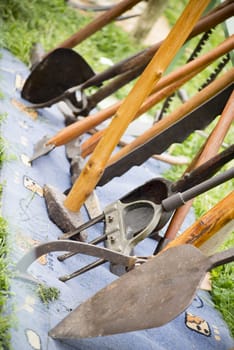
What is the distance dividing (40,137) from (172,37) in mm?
819

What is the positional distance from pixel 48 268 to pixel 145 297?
1.40 feet

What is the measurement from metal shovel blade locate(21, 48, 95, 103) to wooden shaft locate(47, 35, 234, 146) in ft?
1.44

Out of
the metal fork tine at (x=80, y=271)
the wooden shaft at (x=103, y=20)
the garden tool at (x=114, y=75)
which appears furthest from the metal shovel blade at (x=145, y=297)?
the wooden shaft at (x=103, y=20)

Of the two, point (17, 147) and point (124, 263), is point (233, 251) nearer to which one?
point (124, 263)

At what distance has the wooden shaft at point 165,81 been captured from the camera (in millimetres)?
2357

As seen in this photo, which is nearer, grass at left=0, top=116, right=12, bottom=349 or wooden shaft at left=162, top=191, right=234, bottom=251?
grass at left=0, top=116, right=12, bottom=349

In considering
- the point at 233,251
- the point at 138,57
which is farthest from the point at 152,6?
the point at 233,251

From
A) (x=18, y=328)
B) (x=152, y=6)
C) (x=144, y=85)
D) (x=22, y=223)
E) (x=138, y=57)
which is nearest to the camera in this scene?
(x=18, y=328)

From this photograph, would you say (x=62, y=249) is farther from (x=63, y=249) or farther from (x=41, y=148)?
(x=41, y=148)

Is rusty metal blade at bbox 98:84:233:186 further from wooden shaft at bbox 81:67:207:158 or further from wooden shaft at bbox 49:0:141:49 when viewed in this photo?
wooden shaft at bbox 49:0:141:49

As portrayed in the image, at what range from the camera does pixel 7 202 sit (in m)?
1.96

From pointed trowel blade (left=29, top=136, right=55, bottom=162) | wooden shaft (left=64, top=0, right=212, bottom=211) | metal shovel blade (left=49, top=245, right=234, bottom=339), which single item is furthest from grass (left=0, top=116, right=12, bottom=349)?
pointed trowel blade (left=29, top=136, right=55, bottom=162)

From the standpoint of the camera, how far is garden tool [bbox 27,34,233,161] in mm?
2361

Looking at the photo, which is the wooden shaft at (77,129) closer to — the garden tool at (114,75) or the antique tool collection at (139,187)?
the antique tool collection at (139,187)
